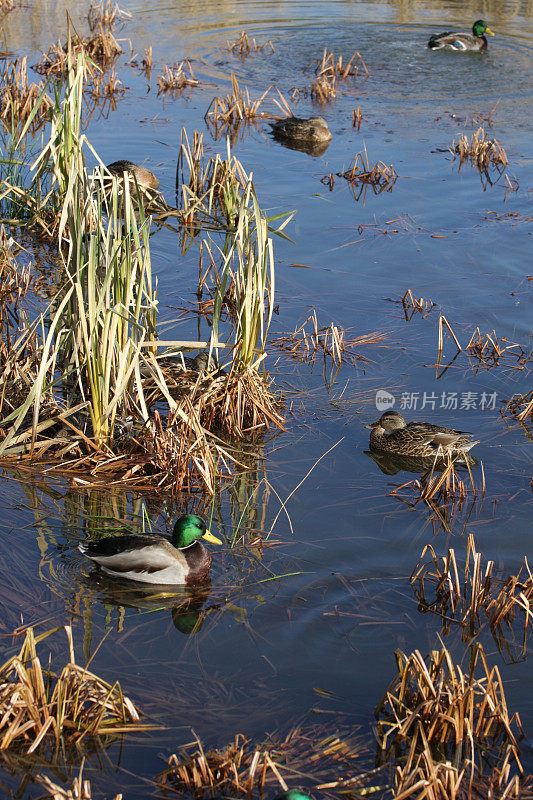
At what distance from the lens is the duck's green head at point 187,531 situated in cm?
495

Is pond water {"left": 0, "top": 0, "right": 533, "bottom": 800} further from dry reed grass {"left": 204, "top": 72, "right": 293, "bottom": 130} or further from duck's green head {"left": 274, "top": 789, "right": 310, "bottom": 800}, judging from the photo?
duck's green head {"left": 274, "top": 789, "right": 310, "bottom": 800}

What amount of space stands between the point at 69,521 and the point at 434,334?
3.97 metres

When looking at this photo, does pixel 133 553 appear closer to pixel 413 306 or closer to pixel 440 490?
pixel 440 490

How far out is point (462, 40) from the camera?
17.3 meters

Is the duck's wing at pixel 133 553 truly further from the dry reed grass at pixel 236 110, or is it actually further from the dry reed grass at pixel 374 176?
the dry reed grass at pixel 236 110

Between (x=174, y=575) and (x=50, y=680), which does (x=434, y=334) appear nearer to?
(x=174, y=575)

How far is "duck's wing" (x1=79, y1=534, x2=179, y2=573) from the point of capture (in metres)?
4.82

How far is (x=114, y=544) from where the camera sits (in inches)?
190

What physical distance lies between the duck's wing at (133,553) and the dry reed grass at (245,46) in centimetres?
1428

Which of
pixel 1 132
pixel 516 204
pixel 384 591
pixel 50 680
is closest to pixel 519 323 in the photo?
pixel 516 204

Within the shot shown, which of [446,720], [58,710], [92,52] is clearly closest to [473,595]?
[446,720]

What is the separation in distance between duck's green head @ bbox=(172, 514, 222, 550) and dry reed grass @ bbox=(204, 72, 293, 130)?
9684 mm

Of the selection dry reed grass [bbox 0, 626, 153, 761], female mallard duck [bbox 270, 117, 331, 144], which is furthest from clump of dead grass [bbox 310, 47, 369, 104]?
dry reed grass [bbox 0, 626, 153, 761]

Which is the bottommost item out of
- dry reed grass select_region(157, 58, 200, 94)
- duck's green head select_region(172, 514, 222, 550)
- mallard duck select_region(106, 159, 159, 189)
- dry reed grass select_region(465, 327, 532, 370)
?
dry reed grass select_region(465, 327, 532, 370)
